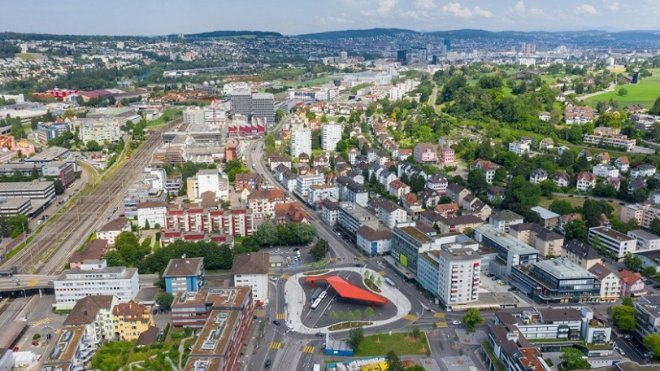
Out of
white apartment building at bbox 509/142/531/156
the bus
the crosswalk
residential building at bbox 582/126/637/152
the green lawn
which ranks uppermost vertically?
residential building at bbox 582/126/637/152

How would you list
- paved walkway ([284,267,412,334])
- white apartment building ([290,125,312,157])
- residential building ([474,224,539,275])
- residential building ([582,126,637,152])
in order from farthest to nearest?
1. white apartment building ([290,125,312,157])
2. residential building ([582,126,637,152])
3. residential building ([474,224,539,275])
4. paved walkway ([284,267,412,334])

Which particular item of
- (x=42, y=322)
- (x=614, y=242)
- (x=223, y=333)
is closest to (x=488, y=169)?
(x=614, y=242)

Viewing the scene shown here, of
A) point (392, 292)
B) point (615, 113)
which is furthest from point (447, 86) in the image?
point (392, 292)

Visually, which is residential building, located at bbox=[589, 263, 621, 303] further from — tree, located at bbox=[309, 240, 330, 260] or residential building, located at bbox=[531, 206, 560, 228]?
tree, located at bbox=[309, 240, 330, 260]

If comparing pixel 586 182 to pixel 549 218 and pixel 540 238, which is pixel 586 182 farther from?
pixel 540 238

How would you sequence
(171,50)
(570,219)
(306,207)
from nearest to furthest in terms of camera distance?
(570,219), (306,207), (171,50)

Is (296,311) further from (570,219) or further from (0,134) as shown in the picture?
(0,134)

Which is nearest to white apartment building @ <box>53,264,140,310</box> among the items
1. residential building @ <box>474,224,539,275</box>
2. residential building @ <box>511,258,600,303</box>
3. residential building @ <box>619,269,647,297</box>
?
residential building @ <box>474,224,539,275</box>
